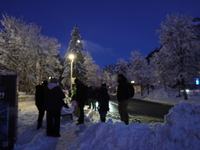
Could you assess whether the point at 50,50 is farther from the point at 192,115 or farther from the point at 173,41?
the point at 192,115

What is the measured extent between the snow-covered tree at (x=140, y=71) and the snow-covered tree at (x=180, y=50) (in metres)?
11.5

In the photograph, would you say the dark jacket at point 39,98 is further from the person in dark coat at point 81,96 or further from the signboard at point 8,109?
the signboard at point 8,109

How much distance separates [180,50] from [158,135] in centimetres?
2214

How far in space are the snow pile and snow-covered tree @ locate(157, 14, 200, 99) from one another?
19.5 m

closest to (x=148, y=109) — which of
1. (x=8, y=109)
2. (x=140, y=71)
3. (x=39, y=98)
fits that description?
(x=39, y=98)

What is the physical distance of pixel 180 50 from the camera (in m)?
21.7

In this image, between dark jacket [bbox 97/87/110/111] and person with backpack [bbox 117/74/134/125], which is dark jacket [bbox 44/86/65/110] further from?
person with backpack [bbox 117/74/134/125]

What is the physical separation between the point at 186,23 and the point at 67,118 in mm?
23208

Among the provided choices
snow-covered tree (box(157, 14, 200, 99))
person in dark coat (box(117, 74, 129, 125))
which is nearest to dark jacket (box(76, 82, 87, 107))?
person in dark coat (box(117, 74, 129, 125))

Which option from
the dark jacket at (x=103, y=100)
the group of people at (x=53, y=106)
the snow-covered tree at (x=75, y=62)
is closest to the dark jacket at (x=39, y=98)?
the group of people at (x=53, y=106)

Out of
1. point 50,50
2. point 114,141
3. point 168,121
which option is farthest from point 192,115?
point 50,50

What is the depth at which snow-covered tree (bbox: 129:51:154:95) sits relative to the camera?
34284mm

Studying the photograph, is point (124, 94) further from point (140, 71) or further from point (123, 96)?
point (140, 71)

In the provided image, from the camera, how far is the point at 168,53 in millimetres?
21484
